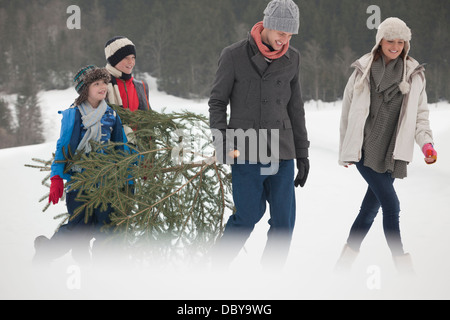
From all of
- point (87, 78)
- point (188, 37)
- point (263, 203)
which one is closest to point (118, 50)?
point (87, 78)

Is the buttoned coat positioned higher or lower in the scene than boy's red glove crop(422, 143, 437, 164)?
higher

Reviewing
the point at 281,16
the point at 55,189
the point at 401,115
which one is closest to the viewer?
the point at 281,16

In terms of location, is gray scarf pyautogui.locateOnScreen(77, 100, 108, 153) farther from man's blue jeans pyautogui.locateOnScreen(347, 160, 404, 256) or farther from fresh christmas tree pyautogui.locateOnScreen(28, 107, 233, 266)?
man's blue jeans pyautogui.locateOnScreen(347, 160, 404, 256)

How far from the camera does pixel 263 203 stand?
131 inches

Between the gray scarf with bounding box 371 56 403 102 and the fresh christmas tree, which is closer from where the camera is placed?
the gray scarf with bounding box 371 56 403 102

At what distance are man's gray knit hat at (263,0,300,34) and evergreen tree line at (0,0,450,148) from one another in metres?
29.5

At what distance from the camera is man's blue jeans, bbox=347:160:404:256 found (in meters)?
3.37

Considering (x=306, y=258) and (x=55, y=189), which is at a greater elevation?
(x=55, y=189)

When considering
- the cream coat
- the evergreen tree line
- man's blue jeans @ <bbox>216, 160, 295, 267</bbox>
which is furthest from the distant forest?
man's blue jeans @ <bbox>216, 160, 295, 267</bbox>

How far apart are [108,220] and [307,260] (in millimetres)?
1543

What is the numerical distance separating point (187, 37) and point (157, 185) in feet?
124

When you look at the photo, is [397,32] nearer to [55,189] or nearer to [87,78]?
[87,78]

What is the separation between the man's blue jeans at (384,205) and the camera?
3369mm

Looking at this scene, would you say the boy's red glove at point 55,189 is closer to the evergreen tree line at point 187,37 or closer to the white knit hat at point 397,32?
the white knit hat at point 397,32
